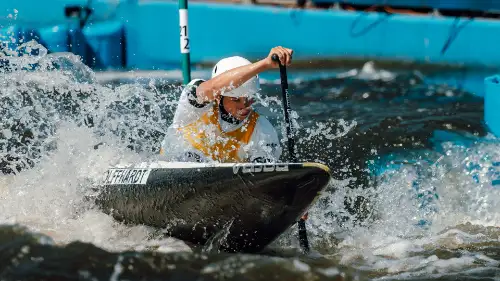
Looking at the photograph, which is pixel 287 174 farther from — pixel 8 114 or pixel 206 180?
pixel 8 114

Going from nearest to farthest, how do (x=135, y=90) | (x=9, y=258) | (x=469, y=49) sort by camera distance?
(x=9, y=258), (x=135, y=90), (x=469, y=49)

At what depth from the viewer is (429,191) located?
6414mm

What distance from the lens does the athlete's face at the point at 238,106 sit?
493 cm

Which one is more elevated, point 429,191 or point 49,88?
point 49,88

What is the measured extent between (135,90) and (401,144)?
3164 millimetres

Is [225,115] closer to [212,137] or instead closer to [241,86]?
[212,137]

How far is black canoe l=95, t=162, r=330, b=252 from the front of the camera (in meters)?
4.26

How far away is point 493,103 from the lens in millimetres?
7145

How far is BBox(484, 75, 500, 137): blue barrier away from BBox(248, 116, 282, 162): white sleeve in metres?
2.80

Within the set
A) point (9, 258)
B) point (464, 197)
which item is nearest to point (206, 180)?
point (9, 258)

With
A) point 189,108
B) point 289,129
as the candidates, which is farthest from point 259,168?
point 189,108

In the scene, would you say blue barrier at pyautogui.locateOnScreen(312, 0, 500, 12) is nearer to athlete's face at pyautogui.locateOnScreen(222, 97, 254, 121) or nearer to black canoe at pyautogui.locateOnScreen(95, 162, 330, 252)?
athlete's face at pyautogui.locateOnScreen(222, 97, 254, 121)

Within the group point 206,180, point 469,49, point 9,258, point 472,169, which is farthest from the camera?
point 469,49

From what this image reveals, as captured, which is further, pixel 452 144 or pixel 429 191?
pixel 452 144
